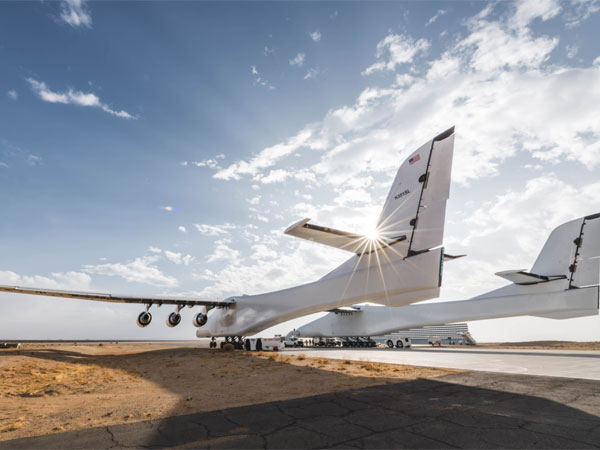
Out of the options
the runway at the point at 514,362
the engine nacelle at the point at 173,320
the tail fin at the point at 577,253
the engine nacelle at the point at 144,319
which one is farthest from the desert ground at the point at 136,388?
the tail fin at the point at 577,253

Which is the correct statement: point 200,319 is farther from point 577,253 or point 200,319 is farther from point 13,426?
point 577,253

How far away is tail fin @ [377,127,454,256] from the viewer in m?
11.6

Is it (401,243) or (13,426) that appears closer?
(13,426)

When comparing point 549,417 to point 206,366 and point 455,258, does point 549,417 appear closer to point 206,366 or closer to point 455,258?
point 455,258

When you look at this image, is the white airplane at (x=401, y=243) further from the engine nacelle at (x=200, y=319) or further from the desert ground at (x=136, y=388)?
the engine nacelle at (x=200, y=319)

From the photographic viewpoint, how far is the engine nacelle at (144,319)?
19170 mm

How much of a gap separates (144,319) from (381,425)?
60.0ft

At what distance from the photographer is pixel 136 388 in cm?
866

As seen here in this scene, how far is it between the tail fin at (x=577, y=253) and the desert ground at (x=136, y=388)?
18.6 m

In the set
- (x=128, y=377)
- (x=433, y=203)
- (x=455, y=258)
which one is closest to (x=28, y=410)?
(x=128, y=377)

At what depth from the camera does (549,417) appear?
15.7ft

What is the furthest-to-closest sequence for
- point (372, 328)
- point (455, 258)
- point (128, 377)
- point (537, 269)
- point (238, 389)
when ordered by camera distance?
point (372, 328), point (537, 269), point (455, 258), point (128, 377), point (238, 389)

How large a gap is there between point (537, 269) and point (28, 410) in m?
28.1

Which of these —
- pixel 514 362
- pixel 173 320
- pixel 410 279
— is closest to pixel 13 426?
pixel 410 279
